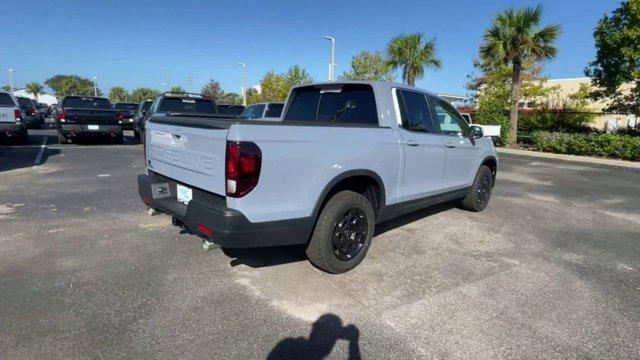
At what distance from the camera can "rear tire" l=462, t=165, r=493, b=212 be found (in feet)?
20.3

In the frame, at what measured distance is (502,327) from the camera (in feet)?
10.0

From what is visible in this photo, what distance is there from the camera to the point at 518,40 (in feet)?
62.1

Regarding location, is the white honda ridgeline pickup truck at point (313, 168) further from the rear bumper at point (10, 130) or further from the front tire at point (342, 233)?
the rear bumper at point (10, 130)

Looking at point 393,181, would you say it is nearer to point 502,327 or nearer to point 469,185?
point 502,327

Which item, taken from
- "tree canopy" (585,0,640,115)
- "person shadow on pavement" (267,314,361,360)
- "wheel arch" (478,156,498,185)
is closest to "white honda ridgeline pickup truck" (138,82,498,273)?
"person shadow on pavement" (267,314,361,360)

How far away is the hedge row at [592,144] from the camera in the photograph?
1562 centimetres

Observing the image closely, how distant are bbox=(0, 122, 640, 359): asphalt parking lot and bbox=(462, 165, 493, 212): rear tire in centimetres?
31

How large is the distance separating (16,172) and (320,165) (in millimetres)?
8581

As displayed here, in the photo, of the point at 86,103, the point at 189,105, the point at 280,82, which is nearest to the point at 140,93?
the point at 280,82

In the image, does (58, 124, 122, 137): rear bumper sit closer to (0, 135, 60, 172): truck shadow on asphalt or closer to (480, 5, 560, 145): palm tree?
(0, 135, 60, 172): truck shadow on asphalt

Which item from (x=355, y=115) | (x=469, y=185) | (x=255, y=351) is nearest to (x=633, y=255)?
(x=469, y=185)

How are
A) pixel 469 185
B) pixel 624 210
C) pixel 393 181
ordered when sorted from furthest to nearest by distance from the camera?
pixel 624 210 < pixel 469 185 < pixel 393 181

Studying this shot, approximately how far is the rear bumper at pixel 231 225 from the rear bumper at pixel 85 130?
1206 centimetres

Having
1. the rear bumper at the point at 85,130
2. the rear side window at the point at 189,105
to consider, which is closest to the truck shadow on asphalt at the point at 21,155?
the rear bumper at the point at 85,130
